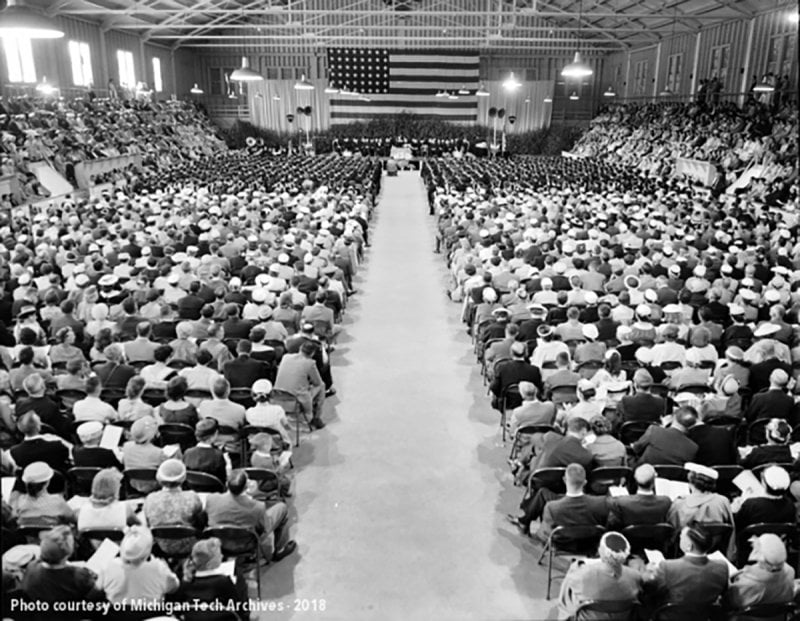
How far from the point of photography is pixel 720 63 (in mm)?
27984

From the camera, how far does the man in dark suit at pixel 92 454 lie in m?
5.21

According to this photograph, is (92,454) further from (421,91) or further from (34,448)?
(421,91)

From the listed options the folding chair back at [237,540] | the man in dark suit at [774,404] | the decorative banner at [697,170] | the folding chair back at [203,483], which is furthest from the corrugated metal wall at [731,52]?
the folding chair back at [237,540]

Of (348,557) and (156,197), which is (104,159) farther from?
(348,557)

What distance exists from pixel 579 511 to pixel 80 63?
3003 cm

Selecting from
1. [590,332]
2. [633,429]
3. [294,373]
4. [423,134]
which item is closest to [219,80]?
[423,134]

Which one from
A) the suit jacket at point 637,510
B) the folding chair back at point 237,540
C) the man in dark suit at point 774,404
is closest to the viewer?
the folding chair back at point 237,540

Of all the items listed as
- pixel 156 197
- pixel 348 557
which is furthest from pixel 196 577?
pixel 156 197

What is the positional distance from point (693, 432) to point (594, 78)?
43.3 m

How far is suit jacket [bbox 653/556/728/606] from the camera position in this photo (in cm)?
402

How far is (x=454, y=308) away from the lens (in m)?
12.0

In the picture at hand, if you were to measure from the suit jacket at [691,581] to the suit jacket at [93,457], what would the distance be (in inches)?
159

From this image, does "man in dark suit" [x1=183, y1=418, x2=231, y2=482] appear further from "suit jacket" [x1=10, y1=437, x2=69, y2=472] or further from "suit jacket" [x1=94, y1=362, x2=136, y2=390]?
"suit jacket" [x1=94, y1=362, x2=136, y2=390]

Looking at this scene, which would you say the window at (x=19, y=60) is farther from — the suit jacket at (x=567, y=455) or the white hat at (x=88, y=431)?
the suit jacket at (x=567, y=455)
